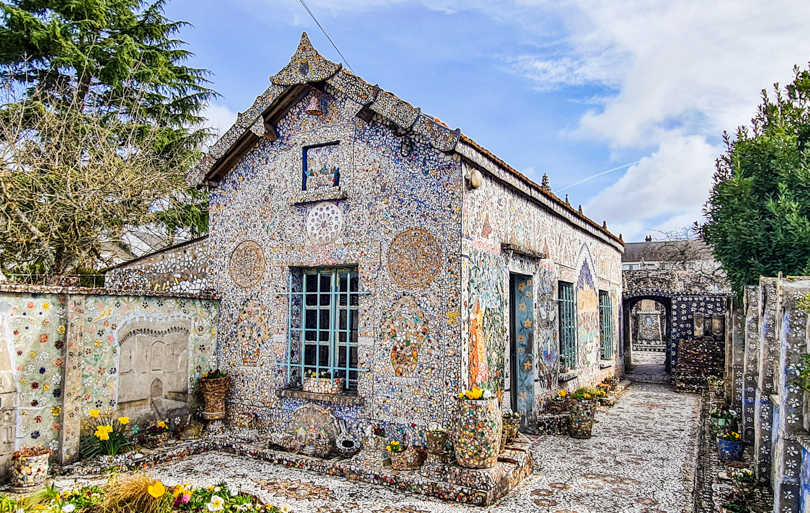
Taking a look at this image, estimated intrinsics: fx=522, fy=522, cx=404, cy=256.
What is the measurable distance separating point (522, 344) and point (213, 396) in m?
4.64

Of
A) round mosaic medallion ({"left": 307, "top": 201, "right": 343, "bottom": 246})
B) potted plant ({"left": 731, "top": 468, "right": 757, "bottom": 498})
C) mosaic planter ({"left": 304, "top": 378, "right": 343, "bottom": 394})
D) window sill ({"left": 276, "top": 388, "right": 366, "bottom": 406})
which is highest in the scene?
round mosaic medallion ({"left": 307, "top": 201, "right": 343, "bottom": 246})

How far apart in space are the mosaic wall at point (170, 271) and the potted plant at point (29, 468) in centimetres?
304

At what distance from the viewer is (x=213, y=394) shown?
7.32 meters

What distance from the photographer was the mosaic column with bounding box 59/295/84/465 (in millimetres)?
5832

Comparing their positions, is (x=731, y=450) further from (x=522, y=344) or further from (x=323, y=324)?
(x=323, y=324)

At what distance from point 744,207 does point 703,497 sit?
587 centimetres

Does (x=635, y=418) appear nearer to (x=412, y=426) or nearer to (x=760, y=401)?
(x=760, y=401)

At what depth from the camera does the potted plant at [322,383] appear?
680 centimetres

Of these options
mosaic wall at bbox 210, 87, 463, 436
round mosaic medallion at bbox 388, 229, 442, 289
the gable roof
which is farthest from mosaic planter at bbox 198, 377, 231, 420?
round mosaic medallion at bbox 388, 229, 442, 289

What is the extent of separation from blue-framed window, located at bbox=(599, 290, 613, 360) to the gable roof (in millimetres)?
5544

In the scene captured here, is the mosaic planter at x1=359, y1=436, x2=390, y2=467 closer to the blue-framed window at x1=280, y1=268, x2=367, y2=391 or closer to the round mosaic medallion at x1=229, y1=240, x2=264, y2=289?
the blue-framed window at x1=280, y1=268, x2=367, y2=391

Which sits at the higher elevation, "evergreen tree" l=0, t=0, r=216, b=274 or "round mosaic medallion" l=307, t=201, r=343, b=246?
"evergreen tree" l=0, t=0, r=216, b=274

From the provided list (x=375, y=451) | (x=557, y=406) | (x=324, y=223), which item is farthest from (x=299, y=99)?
(x=557, y=406)

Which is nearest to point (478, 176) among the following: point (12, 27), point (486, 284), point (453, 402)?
point (486, 284)
